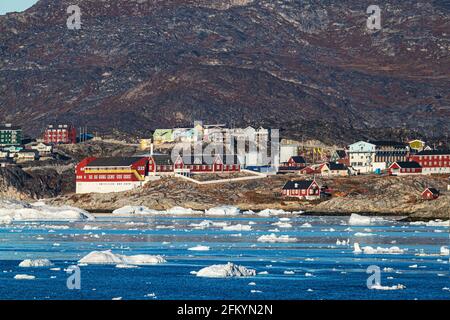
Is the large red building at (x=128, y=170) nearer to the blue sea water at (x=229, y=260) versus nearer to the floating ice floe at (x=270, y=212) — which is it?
the floating ice floe at (x=270, y=212)

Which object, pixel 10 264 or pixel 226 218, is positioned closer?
pixel 10 264

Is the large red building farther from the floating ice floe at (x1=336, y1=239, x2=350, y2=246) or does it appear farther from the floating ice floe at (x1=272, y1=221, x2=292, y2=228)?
the floating ice floe at (x1=336, y1=239, x2=350, y2=246)

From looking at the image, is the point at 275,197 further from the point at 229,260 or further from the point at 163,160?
the point at 229,260

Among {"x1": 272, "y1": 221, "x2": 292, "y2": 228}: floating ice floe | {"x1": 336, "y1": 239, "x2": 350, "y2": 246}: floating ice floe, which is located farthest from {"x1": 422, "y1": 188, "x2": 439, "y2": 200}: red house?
{"x1": 336, "y1": 239, "x2": 350, "y2": 246}: floating ice floe

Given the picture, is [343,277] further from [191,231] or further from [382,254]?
[191,231]

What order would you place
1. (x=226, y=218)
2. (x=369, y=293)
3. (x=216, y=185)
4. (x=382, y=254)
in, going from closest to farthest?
(x=369, y=293), (x=382, y=254), (x=226, y=218), (x=216, y=185)

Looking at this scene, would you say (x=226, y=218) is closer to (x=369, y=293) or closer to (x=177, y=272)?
(x=177, y=272)
